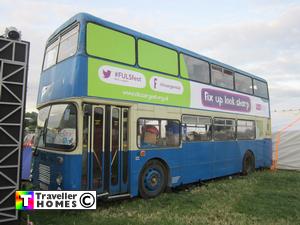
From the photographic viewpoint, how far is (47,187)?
692 centimetres

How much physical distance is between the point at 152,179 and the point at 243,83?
6.12 m

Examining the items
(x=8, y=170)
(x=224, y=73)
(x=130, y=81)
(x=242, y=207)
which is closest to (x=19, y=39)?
(x=8, y=170)

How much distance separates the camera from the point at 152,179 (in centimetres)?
812

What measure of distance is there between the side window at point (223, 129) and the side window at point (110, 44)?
4.05 metres

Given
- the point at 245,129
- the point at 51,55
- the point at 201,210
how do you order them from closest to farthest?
the point at 201,210 < the point at 51,55 < the point at 245,129

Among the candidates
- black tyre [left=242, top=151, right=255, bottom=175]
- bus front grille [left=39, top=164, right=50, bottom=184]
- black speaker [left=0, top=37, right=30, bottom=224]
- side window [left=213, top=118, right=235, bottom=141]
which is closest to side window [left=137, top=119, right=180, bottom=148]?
side window [left=213, top=118, right=235, bottom=141]

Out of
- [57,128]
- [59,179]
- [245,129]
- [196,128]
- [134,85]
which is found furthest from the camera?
[245,129]

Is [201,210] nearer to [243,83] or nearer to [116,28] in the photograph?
[116,28]

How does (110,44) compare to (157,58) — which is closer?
(110,44)

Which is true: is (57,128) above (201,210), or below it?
above

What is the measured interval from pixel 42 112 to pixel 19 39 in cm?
242

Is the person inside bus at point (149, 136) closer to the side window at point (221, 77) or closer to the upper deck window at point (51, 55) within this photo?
the upper deck window at point (51, 55)

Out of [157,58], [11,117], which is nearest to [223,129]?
[157,58]

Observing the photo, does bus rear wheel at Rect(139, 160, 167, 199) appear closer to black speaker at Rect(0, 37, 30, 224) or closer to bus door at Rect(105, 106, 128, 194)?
bus door at Rect(105, 106, 128, 194)
